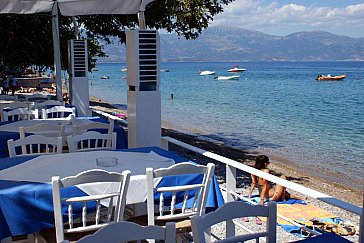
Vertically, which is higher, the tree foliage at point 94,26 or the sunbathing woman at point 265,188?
the tree foliage at point 94,26

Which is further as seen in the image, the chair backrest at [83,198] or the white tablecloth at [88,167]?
the white tablecloth at [88,167]

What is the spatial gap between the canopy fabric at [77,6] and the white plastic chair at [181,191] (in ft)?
8.48

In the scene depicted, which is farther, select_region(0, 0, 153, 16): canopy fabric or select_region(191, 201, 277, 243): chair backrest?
select_region(0, 0, 153, 16): canopy fabric

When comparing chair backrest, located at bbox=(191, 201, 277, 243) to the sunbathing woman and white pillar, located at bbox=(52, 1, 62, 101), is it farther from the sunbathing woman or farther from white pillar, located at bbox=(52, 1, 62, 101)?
white pillar, located at bbox=(52, 1, 62, 101)

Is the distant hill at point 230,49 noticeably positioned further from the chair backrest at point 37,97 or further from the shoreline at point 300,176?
the chair backrest at point 37,97

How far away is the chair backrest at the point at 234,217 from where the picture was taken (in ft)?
6.11

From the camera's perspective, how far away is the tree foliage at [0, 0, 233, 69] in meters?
8.05

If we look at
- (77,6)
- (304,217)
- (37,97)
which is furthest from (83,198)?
(37,97)

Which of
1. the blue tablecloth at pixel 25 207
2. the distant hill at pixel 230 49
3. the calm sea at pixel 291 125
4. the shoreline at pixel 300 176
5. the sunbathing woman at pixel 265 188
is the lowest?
the calm sea at pixel 291 125

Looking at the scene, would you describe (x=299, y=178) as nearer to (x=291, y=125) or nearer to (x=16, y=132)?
(x=16, y=132)

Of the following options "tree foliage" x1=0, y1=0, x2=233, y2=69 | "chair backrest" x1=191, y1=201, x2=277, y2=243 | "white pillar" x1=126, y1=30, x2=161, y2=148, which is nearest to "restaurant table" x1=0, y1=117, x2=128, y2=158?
"white pillar" x1=126, y1=30, x2=161, y2=148

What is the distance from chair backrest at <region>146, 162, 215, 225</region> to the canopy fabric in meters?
2.56

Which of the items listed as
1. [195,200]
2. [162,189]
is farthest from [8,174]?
[195,200]


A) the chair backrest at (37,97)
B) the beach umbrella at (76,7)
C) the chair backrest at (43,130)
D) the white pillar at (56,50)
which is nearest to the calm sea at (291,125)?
the chair backrest at (37,97)
